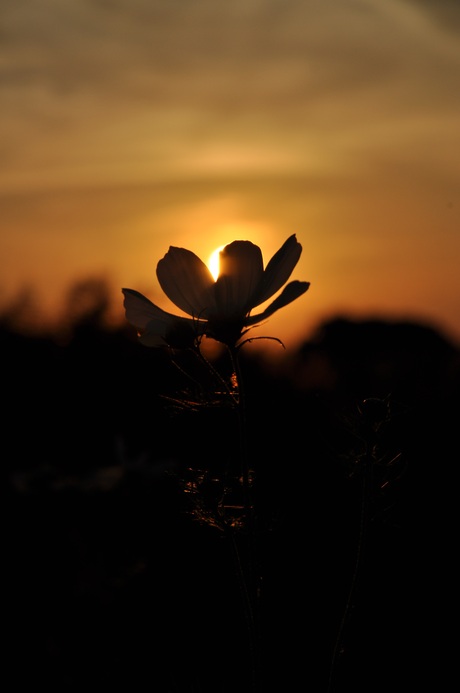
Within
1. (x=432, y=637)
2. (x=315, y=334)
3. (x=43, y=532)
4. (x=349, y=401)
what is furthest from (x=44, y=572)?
(x=315, y=334)

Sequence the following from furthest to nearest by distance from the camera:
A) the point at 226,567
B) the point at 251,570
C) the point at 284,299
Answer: the point at 226,567 → the point at 284,299 → the point at 251,570

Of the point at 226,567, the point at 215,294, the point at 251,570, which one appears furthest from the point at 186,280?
the point at 226,567

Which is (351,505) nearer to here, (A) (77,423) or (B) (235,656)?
(B) (235,656)

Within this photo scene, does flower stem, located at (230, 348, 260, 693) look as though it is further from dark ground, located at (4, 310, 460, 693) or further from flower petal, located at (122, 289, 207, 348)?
dark ground, located at (4, 310, 460, 693)

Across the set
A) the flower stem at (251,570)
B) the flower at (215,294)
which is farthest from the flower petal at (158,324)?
the flower stem at (251,570)

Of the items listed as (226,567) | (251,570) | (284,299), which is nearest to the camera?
(251,570)

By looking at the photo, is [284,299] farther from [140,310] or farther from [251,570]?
[251,570]

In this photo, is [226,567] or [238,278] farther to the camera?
[226,567]

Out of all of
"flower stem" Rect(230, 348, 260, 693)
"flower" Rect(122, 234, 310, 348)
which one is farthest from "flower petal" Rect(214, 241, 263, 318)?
"flower stem" Rect(230, 348, 260, 693)
